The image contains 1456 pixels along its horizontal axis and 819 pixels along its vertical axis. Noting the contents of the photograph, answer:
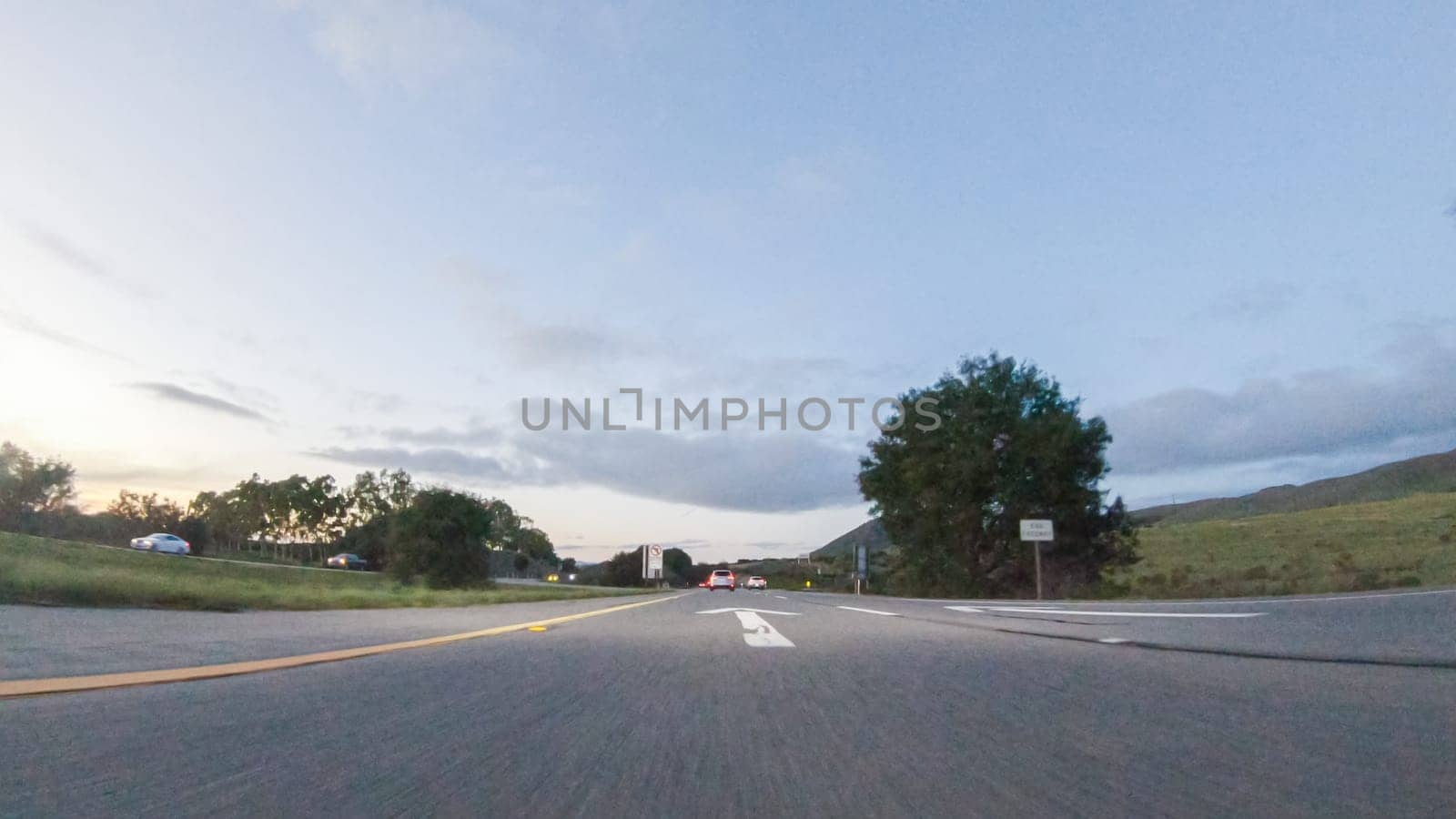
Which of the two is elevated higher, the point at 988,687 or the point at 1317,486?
the point at 1317,486

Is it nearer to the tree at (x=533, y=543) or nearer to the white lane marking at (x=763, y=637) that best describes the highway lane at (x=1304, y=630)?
the white lane marking at (x=763, y=637)

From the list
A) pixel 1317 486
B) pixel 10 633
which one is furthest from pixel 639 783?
pixel 1317 486

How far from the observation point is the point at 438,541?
131 feet

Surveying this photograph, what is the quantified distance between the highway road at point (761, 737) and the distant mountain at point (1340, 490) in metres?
108

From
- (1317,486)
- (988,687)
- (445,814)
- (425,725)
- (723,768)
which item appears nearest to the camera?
(445,814)

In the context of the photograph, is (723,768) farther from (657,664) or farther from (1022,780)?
(657,664)

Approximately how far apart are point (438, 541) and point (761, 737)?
4080 centimetres

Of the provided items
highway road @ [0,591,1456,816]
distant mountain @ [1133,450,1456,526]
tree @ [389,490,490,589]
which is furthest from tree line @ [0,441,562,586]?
distant mountain @ [1133,450,1456,526]

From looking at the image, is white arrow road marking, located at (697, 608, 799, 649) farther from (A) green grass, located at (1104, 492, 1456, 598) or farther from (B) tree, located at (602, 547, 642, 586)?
(B) tree, located at (602, 547, 642, 586)

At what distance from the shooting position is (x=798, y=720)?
95.8 inches

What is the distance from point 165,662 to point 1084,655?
14.4 feet

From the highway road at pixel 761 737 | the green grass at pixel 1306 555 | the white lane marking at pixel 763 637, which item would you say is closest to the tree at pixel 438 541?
the green grass at pixel 1306 555

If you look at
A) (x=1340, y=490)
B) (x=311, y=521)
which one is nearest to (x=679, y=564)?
(x=311, y=521)

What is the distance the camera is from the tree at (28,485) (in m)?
39.4
